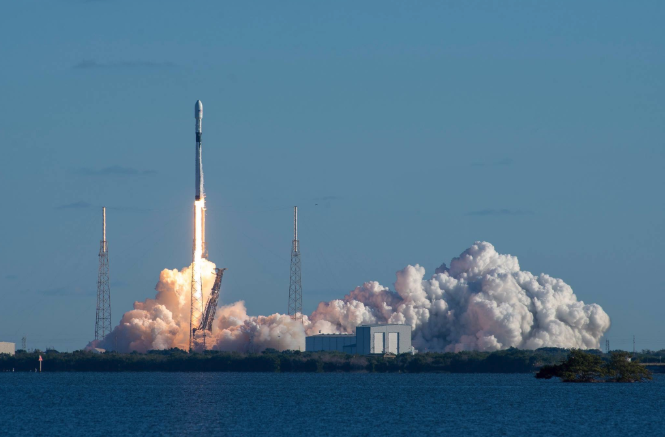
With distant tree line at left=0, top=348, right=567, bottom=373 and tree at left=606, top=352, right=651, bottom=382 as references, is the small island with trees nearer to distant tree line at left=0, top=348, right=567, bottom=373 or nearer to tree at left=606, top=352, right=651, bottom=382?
tree at left=606, top=352, right=651, bottom=382

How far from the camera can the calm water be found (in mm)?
72312

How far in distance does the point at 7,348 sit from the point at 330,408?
92593mm

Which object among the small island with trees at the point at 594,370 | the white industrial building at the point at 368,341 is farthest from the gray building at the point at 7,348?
the small island with trees at the point at 594,370

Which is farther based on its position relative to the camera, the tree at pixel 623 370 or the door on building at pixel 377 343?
the door on building at pixel 377 343

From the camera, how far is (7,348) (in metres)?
170

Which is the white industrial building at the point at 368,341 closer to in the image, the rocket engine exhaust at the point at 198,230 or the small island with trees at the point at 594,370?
the rocket engine exhaust at the point at 198,230

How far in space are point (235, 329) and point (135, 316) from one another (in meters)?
11.3

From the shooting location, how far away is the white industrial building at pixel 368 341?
5743 inches

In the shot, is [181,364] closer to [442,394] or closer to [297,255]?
[297,255]

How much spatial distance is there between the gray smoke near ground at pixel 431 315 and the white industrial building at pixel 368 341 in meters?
2.31

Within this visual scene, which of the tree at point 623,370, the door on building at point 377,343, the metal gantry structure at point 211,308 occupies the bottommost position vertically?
the tree at point 623,370

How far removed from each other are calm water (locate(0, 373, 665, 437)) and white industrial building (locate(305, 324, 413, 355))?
19.7 meters

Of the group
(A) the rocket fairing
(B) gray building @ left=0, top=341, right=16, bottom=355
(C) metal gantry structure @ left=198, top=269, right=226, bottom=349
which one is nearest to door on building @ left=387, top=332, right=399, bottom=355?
(C) metal gantry structure @ left=198, top=269, right=226, bottom=349

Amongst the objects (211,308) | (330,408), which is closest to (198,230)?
(211,308)
